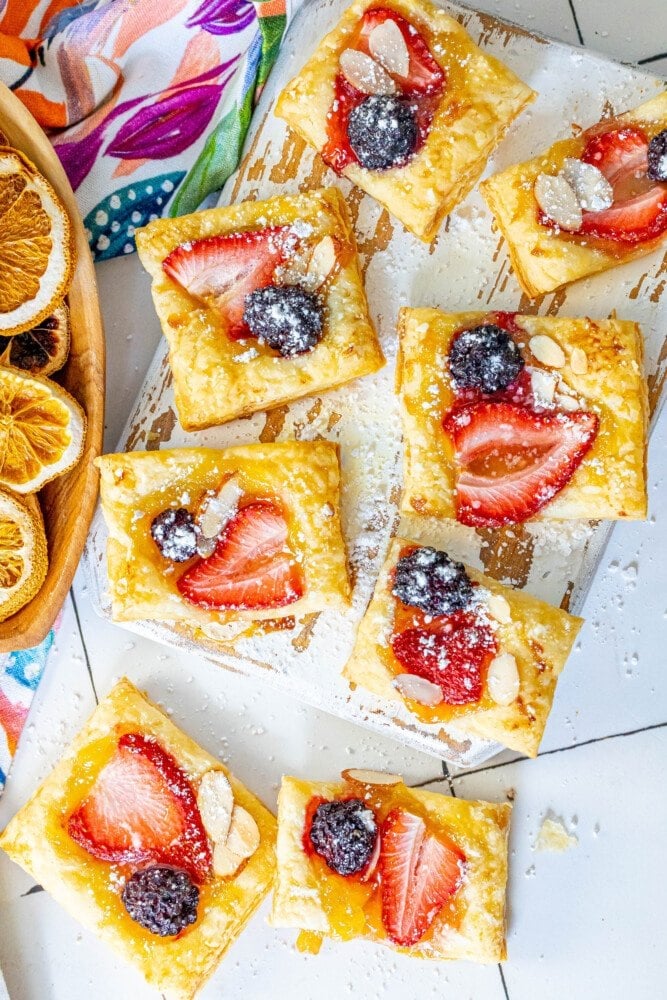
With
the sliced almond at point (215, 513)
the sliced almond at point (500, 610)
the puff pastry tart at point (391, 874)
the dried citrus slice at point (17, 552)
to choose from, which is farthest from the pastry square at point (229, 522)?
the puff pastry tart at point (391, 874)

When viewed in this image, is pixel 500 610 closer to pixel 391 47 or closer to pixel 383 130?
pixel 383 130

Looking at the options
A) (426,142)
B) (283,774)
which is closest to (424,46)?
(426,142)

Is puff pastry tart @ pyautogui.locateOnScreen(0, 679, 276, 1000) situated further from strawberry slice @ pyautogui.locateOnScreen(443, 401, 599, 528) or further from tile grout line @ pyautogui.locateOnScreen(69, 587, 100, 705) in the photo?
strawberry slice @ pyautogui.locateOnScreen(443, 401, 599, 528)

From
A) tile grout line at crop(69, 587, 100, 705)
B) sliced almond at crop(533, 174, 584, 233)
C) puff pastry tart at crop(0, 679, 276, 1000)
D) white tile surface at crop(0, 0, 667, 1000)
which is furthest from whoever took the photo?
tile grout line at crop(69, 587, 100, 705)

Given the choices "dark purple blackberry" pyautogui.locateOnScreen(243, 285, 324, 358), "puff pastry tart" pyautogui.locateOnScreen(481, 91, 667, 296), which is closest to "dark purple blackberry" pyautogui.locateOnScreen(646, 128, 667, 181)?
"puff pastry tart" pyautogui.locateOnScreen(481, 91, 667, 296)

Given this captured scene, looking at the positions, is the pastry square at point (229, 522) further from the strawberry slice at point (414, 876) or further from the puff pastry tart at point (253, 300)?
the strawberry slice at point (414, 876)
